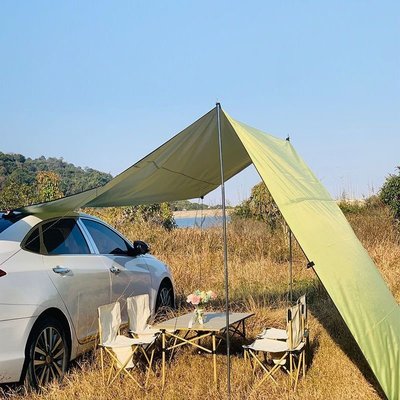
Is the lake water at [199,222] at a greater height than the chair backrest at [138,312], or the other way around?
the lake water at [199,222]

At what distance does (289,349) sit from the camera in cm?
477

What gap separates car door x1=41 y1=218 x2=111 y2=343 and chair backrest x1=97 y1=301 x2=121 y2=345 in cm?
24

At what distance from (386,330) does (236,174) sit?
130 inches

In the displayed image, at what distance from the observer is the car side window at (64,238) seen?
5.18 meters

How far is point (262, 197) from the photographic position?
17.5 m

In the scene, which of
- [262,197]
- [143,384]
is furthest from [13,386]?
[262,197]

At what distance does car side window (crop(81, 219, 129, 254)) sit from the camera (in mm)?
6070

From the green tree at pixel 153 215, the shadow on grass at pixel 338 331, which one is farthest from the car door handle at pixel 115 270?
the green tree at pixel 153 215

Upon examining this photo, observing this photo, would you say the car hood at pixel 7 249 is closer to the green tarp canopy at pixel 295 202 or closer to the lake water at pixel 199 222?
the green tarp canopy at pixel 295 202

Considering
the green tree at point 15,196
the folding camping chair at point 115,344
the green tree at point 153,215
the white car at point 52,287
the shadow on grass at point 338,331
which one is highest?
the green tree at point 15,196

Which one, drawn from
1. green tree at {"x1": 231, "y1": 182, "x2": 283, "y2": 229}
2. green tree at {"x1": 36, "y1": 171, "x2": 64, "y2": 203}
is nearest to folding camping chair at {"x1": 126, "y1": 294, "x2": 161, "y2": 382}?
green tree at {"x1": 231, "y1": 182, "x2": 283, "y2": 229}

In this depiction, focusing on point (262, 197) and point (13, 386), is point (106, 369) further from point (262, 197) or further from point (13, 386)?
point (262, 197)

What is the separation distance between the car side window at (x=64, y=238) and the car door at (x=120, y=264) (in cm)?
26

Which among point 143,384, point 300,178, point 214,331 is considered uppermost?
point 300,178
